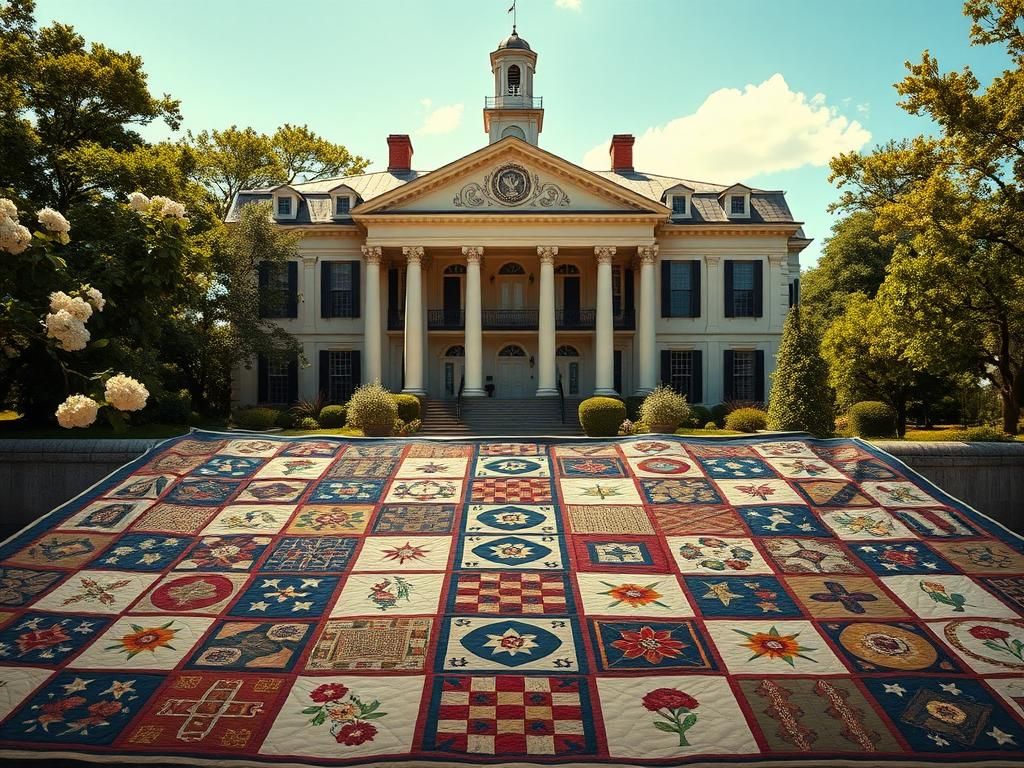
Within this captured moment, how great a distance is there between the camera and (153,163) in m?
18.4

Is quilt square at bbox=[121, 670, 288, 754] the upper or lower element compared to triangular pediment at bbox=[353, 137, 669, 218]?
lower

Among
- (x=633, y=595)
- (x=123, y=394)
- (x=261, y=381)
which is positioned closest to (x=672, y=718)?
(x=633, y=595)

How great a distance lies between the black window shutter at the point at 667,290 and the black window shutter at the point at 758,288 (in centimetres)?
345

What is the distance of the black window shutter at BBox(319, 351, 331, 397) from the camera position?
28547mm

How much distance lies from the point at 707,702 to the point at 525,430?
18.5 meters

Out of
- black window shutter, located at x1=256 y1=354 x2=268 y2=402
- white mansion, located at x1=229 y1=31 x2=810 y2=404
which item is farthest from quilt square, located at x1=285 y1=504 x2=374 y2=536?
black window shutter, located at x1=256 y1=354 x2=268 y2=402

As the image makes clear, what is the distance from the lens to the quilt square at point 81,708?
4789mm

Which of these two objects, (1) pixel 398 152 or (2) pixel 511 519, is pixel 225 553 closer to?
(2) pixel 511 519

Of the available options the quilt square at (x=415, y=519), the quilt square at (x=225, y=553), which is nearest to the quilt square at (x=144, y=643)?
the quilt square at (x=225, y=553)

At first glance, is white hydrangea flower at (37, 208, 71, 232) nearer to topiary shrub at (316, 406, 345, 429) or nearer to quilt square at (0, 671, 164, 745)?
quilt square at (0, 671, 164, 745)

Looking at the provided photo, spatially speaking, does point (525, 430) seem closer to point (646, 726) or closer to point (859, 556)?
point (859, 556)

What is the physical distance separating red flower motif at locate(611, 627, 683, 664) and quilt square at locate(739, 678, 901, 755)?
634 mm

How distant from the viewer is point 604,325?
27062mm

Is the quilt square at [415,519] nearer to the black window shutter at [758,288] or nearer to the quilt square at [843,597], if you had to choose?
the quilt square at [843,597]
